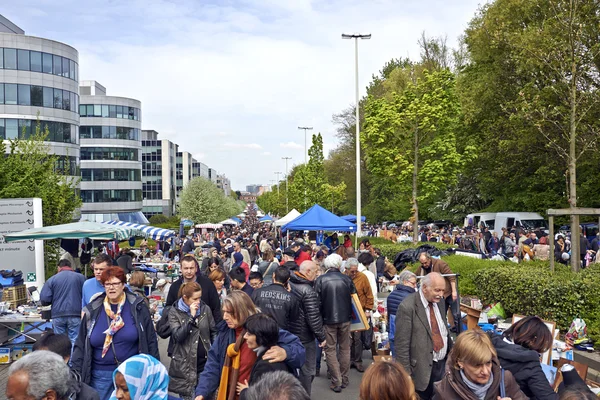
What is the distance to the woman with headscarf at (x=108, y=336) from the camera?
15.5 feet

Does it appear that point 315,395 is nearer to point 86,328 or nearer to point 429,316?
point 429,316

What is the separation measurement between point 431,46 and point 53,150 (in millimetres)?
37829

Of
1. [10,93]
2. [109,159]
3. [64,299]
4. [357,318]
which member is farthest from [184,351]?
[109,159]

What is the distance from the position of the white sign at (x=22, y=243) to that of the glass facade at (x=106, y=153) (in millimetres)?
60415

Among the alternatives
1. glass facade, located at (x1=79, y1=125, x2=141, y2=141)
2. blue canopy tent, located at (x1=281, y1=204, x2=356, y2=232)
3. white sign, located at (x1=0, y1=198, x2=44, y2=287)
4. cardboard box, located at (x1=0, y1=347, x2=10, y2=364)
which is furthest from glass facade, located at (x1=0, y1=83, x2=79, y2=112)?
cardboard box, located at (x1=0, y1=347, x2=10, y2=364)

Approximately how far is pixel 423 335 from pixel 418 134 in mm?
20223

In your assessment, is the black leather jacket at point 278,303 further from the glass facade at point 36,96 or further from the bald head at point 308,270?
the glass facade at point 36,96

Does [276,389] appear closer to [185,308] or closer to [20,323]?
[185,308]

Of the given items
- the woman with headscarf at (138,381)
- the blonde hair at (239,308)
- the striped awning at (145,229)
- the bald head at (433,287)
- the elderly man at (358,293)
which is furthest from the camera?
the striped awning at (145,229)

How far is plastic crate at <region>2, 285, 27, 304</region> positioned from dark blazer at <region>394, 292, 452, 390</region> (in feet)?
30.6

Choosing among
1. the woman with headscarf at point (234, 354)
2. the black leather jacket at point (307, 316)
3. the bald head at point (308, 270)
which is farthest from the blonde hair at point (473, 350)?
the bald head at point (308, 270)

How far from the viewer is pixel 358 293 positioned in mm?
8828

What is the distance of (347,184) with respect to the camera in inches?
2427

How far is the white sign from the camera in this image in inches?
585
